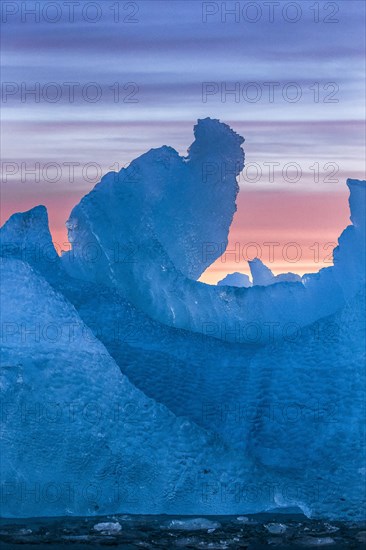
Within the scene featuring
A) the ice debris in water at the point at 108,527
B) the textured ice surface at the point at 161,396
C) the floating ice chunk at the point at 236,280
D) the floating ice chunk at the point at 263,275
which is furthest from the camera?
the floating ice chunk at the point at 236,280

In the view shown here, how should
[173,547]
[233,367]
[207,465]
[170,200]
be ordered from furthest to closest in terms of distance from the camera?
[170,200], [233,367], [207,465], [173,547]

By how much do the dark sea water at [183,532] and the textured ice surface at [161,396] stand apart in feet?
0.48

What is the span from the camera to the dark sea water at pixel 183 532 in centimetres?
996

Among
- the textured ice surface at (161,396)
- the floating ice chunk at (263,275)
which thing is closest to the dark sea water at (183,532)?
the textured ice surface at (161,396)

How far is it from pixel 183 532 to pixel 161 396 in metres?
1.19

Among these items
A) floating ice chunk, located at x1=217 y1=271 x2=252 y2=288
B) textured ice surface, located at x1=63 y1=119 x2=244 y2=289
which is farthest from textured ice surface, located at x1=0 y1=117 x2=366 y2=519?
floating ice chunk, located at x1=217 y1=271 x2=252 y2=288

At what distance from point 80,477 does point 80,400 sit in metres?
0.57

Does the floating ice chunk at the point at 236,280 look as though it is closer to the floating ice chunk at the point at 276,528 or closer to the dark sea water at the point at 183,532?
the dark sea water at the point at 183,532

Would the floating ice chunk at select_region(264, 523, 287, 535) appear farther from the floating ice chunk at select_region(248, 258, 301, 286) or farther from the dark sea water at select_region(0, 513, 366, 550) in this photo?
the floating ice chunk at select_region(248, 258, 301, 286)

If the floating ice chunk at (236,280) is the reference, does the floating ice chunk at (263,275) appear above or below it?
below

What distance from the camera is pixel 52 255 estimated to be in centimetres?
1191

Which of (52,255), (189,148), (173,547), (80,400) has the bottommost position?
(173,547)

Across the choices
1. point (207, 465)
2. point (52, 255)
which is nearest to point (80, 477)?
point (207, 465)

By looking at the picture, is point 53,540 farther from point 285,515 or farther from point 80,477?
point 285,515
